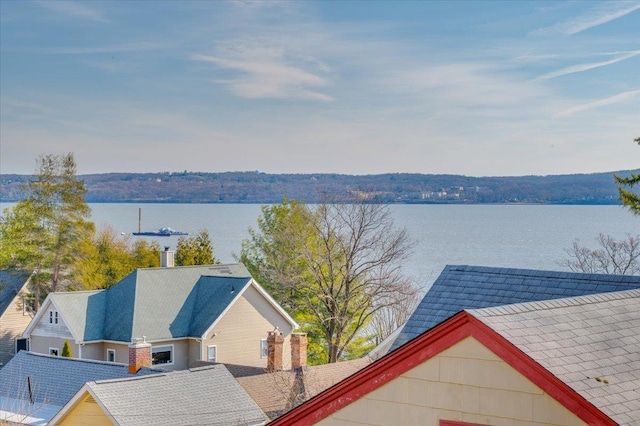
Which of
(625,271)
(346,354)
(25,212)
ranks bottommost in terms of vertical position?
(346,354)

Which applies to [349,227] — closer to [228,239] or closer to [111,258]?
[111,258]

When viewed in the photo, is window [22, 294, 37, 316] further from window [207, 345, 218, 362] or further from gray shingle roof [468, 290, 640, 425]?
gray shingle roof [468, 290, 640, 425]

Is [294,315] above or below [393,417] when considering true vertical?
below

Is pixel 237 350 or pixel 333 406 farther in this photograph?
pixel 237 350

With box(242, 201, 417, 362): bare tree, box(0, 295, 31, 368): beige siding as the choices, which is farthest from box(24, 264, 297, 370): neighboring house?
box(0, 295, 31, 368): beige siding

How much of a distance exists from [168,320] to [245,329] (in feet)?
13.5

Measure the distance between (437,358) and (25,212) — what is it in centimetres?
6104

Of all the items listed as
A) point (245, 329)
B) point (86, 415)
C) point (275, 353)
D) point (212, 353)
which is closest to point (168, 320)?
point (212, 353)

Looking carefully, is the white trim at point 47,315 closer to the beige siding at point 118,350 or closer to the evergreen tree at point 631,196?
the beige siding at point 118,350

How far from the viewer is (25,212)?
65188 mm

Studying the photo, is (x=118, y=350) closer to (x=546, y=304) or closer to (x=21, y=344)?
(x=21, y=344)

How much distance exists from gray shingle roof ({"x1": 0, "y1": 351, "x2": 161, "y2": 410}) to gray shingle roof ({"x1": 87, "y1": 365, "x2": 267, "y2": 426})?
3838 millimetres

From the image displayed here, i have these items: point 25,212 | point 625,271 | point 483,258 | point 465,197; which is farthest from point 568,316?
point 465,197

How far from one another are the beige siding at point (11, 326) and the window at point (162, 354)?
17902 millimetres
